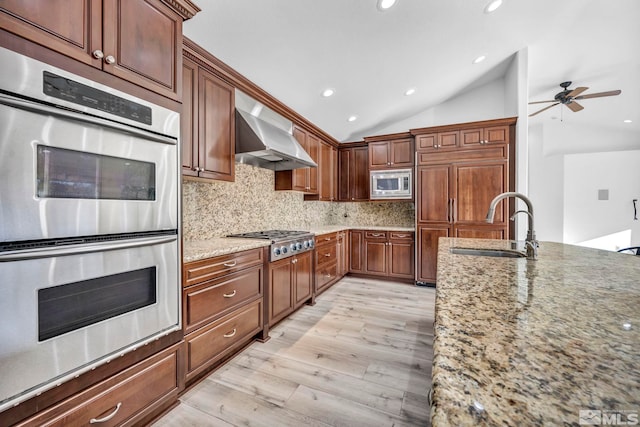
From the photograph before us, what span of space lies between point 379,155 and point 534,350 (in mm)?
4371

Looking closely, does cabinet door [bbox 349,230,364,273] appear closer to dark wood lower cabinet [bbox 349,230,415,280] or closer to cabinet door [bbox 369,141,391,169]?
dark wood lower cabinet [bbox 349,230,415,280]

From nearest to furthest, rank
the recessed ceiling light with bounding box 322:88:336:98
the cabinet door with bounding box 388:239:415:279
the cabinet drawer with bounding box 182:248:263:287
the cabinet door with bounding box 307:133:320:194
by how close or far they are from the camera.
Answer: the cabinet drawer with bounding box 182:248:263:287, the recessed ceiling light with bounding box 322:88:336:98, the cabinet door with bounding box 307:133:320:194, the cabinet door with bounding box 388:239:415:279

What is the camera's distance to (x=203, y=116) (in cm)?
222

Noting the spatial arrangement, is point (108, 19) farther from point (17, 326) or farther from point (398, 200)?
point (398, 200)

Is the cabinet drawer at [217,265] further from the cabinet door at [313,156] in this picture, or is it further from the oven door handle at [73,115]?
the cabinet door at [313,156]

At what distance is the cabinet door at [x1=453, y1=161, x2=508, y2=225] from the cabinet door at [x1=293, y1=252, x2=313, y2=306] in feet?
7.62

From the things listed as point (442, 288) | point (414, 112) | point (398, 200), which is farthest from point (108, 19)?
point (414, 112)

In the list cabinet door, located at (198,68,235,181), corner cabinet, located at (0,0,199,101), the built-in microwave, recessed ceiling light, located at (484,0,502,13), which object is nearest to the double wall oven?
corner cabinet, located at (0,0,199,101)

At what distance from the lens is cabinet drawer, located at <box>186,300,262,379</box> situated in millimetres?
1814

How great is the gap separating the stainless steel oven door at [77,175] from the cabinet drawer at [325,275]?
2.37 meters

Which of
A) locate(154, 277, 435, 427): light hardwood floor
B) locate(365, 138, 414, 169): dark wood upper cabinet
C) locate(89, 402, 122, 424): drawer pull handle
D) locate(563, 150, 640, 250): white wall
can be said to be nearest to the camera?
locate(89, 402, 122, 424): drawer pull handle

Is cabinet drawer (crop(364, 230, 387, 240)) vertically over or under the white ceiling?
under

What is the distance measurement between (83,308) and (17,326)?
21 cm

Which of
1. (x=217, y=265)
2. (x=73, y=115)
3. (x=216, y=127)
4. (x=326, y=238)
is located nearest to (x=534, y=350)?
(x=73, y=115)
